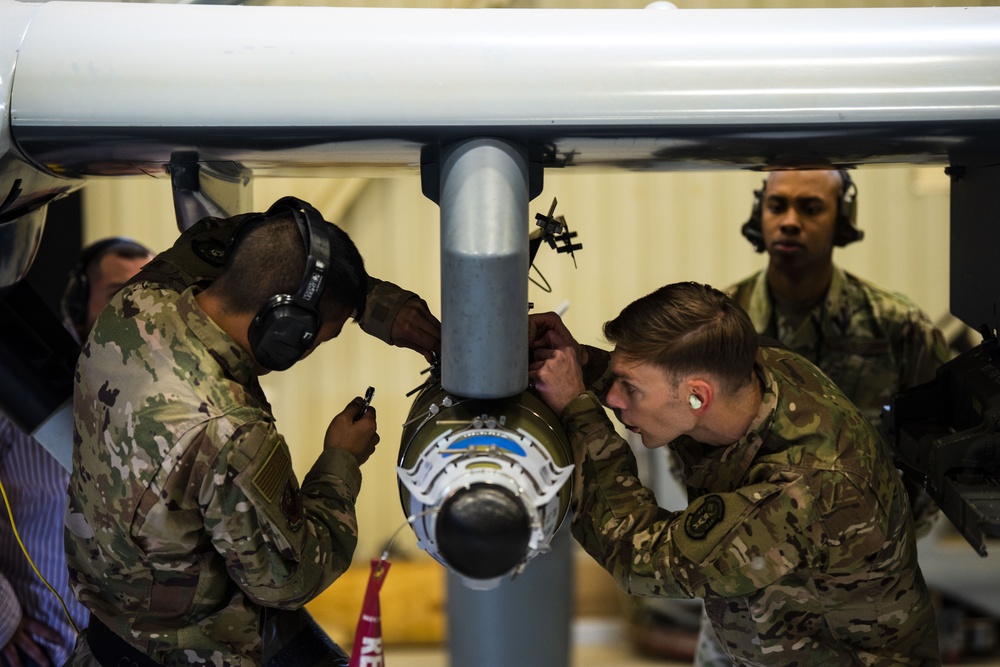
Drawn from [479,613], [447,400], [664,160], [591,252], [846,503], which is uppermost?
[591,252]

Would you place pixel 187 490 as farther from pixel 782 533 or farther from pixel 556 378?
pixel 782 533

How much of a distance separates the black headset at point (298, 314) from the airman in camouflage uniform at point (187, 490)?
5 cm

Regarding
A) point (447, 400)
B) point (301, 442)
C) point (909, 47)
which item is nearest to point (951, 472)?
point (909, 47)

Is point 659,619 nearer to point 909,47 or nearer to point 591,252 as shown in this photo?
point 591,252

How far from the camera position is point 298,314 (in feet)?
3.35

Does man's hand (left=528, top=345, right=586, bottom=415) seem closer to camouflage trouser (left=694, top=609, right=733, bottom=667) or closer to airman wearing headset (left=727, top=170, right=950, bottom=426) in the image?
camouflage trouser (left=694, top=609, right=733, bottom=667)

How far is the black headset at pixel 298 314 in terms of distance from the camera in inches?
40.2

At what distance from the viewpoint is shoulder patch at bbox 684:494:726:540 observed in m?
1.08

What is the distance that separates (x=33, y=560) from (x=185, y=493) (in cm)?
73

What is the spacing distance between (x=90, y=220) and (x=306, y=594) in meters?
2.62

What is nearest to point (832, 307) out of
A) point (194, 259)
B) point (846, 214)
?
point (846, 214)

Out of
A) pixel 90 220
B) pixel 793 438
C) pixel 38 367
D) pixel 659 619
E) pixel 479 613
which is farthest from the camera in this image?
pixel 90 220

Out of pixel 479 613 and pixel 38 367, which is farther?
pixel 479 613

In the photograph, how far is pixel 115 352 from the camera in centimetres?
107
